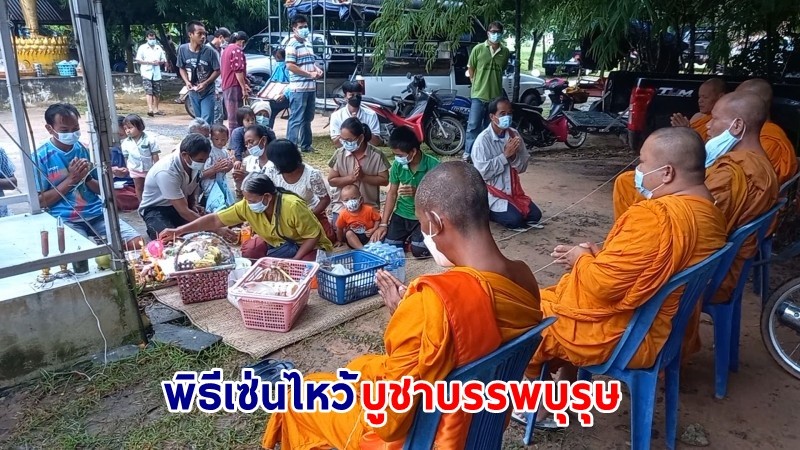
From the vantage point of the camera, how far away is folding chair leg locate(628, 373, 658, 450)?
2.44m

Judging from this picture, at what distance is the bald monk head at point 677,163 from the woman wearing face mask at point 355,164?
327 cm

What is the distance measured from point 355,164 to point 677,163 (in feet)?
11.3

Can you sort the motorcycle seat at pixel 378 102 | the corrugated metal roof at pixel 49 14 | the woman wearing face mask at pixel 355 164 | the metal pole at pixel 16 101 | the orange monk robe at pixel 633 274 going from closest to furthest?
1. the orange monk robe at pixel 633 274
2. the metal pole at pixel 16 101
3. the woman wearing face mask at pixel 355 164
4. the motorcycle seat at pixel 378 102
5. the corrugated metal roof at pixel 49 14

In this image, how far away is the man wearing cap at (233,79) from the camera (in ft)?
28.8

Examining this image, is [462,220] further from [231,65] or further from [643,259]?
[231,65]

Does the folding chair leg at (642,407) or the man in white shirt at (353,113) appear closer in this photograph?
the folding chair leg at (642,407)

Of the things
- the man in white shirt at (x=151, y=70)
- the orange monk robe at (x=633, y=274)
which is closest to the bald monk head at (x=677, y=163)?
the orange monk robe at (x=633, y=274)

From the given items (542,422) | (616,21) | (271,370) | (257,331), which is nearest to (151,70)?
(616,21)

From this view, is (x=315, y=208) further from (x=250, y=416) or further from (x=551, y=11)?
(x=551, y=11)

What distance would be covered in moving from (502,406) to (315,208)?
344 cm

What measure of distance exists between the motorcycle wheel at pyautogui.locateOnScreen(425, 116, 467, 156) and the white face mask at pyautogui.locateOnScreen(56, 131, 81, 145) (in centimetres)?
555

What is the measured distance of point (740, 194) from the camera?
3023 millimetres

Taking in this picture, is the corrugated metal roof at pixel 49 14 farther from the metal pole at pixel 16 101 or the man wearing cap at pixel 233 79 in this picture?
the metal pole at pixel 16 101

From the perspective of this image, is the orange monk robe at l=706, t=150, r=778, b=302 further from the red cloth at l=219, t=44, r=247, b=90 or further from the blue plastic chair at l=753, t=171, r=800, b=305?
the red cloth at l=219, t=44, r=247, b=90
